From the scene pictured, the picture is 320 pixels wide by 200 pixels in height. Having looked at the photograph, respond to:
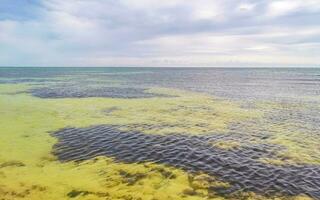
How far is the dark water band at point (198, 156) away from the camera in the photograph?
1490cm

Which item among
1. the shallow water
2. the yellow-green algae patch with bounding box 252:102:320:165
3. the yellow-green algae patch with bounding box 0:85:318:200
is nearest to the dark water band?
the shallow water

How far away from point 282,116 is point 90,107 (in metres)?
22.5

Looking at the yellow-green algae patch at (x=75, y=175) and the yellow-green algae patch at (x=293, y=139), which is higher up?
the yellow-green algae patch at (x=75, y=175)

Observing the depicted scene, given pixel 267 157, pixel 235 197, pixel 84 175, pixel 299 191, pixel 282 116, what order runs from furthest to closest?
1. pixel 282 116
2. pixel 267 157
3. pixel 84 175
4. pixel 299 191
5. pixel 235 197

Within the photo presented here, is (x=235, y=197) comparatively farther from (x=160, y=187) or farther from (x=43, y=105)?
(x=43, y=105)

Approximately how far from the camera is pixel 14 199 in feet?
40.5

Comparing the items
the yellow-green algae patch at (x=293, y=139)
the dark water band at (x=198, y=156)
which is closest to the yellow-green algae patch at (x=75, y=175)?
the dark water band at (x=198, y=156)

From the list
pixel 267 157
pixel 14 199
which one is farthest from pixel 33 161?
pixel 267 157

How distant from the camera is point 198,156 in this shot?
18.8 metres

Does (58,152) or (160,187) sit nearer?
(160,187)

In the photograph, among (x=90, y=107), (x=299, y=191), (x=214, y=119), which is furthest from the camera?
(x=90, y=107)

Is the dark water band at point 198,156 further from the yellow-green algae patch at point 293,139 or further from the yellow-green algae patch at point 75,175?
the yellow-green algae patch at point 293,139

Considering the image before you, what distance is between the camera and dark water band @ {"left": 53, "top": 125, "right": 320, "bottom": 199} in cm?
1490

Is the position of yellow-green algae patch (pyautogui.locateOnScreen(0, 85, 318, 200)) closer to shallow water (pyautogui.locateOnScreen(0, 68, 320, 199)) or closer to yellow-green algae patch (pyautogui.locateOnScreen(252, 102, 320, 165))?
shallow water (pyautogui.locateOnScreen(0, 68, 320, 199))
